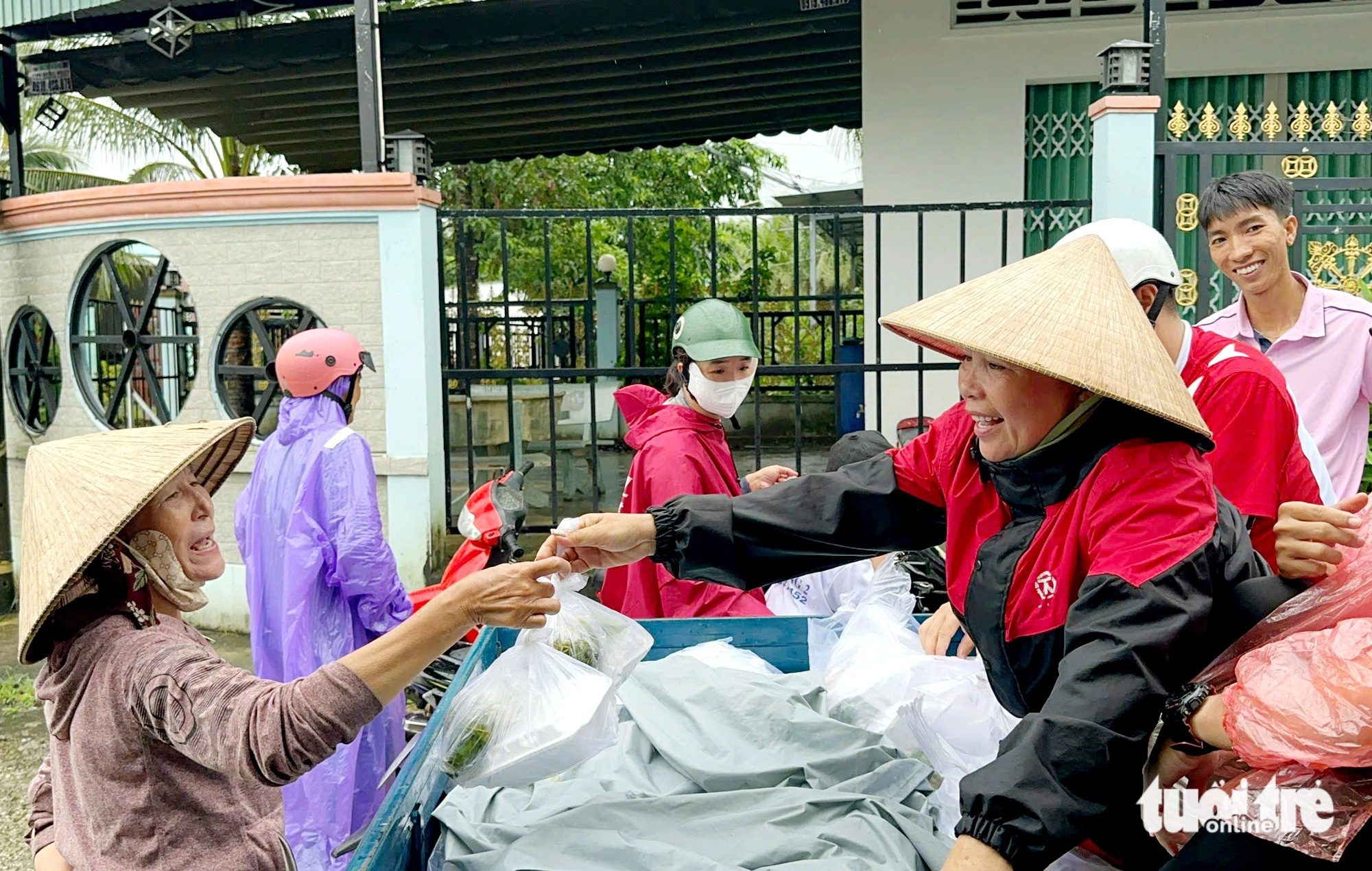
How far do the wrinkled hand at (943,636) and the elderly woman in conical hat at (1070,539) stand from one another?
0.81 meters

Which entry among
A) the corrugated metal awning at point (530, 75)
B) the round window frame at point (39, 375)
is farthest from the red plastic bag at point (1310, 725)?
the round window frame at point (39, 375)

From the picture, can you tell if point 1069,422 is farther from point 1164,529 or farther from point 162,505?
point 162,505

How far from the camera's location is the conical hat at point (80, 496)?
164 cm

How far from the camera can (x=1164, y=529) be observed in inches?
59.8

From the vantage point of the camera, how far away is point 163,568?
185 cm

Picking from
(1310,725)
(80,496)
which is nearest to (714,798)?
(1310,725)

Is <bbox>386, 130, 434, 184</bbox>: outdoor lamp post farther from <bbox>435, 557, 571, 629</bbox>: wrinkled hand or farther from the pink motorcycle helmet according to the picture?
<bbox>435, 557, 571, 629</bbox>: wrinkled hand

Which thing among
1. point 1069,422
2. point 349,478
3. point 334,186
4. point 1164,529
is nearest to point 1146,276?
point 1069,422

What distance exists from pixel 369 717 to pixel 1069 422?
1134 millimetres

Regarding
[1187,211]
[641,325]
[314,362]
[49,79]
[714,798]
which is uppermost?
[49,79]

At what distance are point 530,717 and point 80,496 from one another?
33.2 inches

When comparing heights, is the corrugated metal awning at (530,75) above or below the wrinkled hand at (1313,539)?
above

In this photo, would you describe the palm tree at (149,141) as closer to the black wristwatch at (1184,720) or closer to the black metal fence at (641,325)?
the black metal fence at (641,325)

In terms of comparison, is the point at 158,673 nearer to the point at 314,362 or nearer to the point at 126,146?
the point at 314,362
